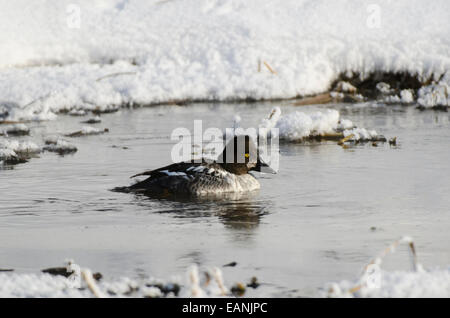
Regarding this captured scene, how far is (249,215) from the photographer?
8680 millimetres

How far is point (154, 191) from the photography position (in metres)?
10.0

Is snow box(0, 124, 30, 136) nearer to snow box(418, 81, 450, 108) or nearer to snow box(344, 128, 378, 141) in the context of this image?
snow box(344, 128, 378, 141)

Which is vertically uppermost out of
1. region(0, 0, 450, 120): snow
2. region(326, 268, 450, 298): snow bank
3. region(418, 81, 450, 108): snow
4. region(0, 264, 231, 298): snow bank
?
region(0, 0, 450, 120): snow

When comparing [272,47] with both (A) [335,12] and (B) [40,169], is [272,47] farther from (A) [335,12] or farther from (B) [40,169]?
(B) [40,169]

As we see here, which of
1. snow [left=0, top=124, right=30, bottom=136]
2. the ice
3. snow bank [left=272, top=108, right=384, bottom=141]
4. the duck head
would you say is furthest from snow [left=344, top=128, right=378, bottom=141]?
snow [left=0, top=124, right=30, bottom=136]

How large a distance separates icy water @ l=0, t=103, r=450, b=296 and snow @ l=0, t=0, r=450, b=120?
14.4 feet

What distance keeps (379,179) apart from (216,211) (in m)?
2.29

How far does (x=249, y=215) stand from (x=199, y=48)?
11.7 meters

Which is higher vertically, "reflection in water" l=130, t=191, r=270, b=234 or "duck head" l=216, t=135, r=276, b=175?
"duck head" l=216, t=135, r=276, b=175

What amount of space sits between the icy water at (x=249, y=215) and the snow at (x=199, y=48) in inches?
173

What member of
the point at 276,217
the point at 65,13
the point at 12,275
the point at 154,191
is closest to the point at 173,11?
the point at 65,13

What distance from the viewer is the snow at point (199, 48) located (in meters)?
18.3

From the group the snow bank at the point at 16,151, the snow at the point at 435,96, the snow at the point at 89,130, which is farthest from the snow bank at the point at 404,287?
the snow at the point at 435,96

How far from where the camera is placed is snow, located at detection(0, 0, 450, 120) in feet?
60.1
